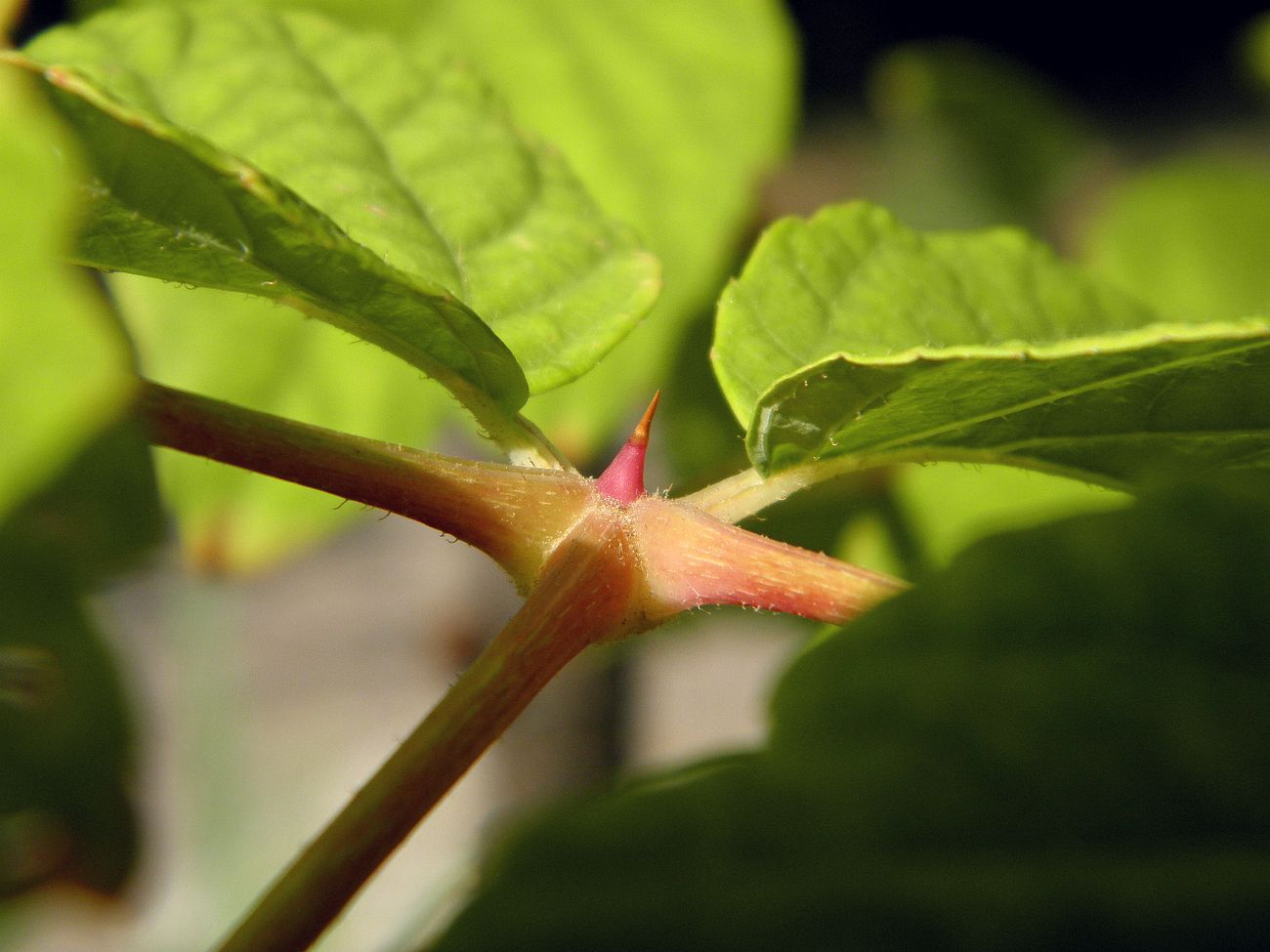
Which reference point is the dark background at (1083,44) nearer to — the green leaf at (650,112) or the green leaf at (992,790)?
the green leaf at (650,112)

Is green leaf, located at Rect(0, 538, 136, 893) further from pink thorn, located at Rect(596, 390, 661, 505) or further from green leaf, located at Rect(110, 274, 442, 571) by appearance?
pink thorn, located at Rect(596, 390, 661, 505)

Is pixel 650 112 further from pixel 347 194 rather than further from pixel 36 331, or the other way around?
pixel 36 331

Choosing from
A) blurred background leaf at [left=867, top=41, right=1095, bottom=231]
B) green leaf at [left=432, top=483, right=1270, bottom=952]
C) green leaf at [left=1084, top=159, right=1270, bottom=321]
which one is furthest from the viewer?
blurred background leaf at [left=867, top=41, right=1095, bottom=231]

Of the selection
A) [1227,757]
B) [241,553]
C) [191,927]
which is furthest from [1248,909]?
[191,927]

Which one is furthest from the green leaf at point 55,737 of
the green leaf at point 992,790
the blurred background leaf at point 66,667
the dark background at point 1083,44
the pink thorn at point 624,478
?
the dark background at point 1083,44

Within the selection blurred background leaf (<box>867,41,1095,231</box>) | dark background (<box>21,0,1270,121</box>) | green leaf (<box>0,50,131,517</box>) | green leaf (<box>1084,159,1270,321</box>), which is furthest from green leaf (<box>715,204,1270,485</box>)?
dark background (<box>21,0,1270,121</box>)
